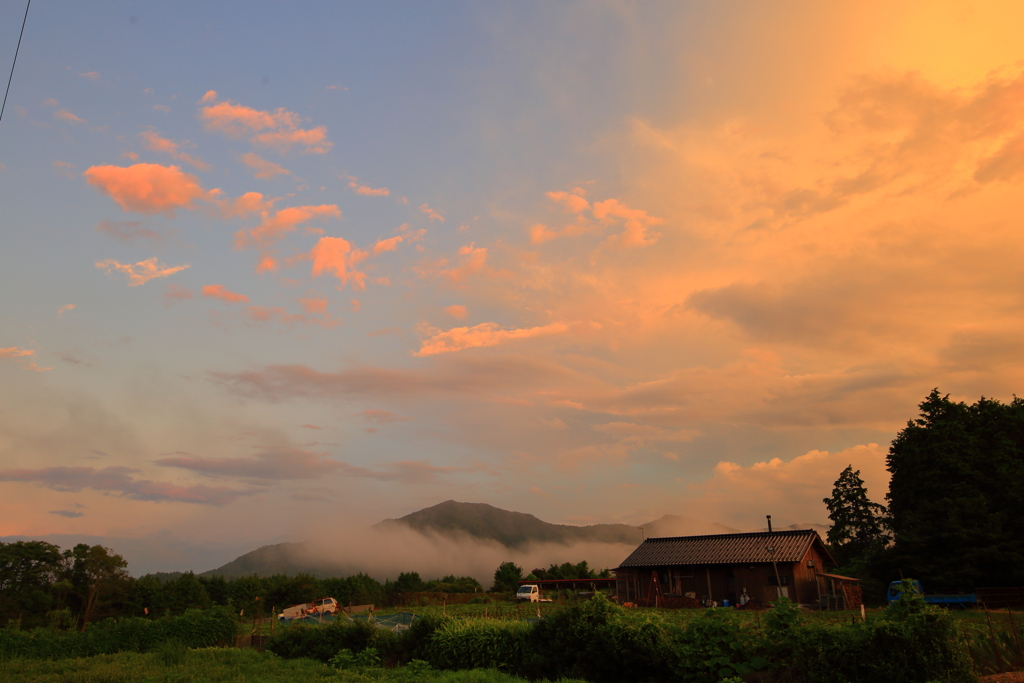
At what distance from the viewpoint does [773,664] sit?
41.5 feet

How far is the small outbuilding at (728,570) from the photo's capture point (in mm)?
39938

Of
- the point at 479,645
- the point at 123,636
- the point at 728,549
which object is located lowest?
the point at 123,636

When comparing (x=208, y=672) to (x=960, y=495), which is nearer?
(x=208, y=672)

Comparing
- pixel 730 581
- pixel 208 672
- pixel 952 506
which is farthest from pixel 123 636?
pixel 952 506

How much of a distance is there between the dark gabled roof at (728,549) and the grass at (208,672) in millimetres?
28891

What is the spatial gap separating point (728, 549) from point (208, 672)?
34.8 meters

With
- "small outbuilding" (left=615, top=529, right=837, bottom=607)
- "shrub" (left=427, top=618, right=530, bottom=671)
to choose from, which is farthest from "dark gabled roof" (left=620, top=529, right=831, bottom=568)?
"shrub" (left=427, top=618, right=530, bottom=671)

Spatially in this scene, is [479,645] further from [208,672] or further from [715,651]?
[208,672]

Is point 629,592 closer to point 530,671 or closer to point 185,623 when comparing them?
point 185,623

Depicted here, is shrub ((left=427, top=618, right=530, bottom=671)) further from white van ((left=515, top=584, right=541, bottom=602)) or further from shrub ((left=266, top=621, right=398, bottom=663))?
white van ((left=515, top=584, right=541, bottom=602))

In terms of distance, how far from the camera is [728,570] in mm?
42000

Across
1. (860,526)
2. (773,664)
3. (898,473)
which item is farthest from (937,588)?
(773,664)

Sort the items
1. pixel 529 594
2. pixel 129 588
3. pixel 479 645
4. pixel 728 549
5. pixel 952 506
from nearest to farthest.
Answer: pixel 479 645 → pixel 952 506 → pixel 728 549 → pixel 529 594 → pixel 129 588

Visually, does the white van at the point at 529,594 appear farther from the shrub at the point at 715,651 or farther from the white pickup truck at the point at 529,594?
the shrub at the point at 715,651
